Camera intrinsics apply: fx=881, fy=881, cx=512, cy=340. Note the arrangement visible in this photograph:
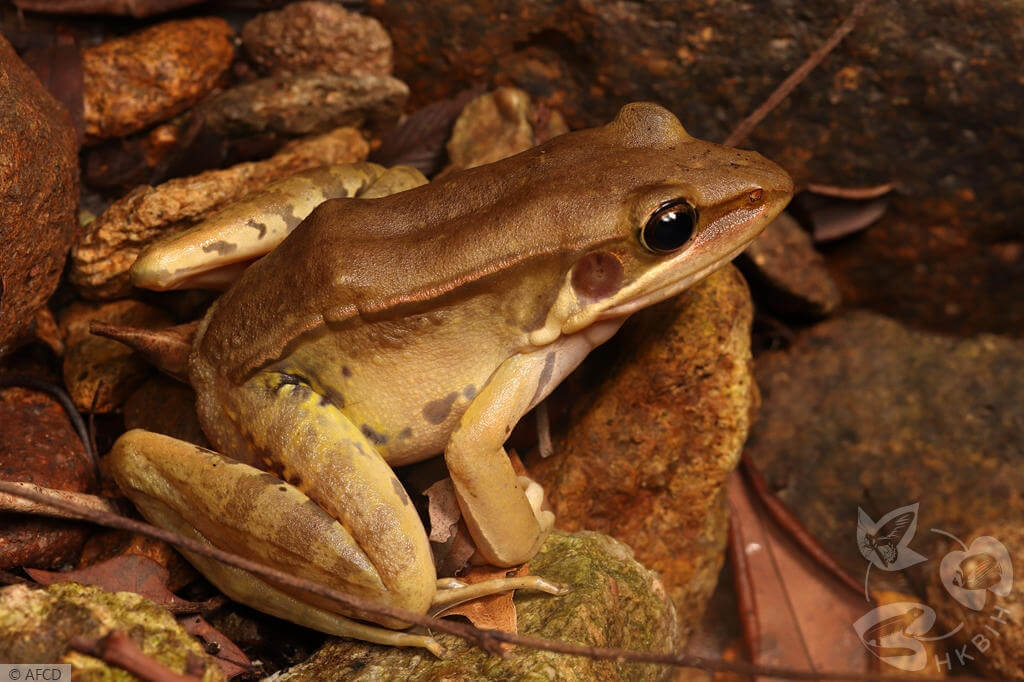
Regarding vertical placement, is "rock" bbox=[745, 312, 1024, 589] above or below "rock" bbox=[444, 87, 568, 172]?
below

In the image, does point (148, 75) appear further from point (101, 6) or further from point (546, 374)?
point (546, 374)

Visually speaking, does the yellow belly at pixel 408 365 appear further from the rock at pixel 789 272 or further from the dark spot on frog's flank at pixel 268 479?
the rock at pixel 789 272

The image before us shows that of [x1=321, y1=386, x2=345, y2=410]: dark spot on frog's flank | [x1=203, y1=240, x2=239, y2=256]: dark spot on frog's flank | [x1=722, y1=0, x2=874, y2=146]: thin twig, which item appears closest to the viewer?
[x1=321, y1=386, x2=345, y2=410]: dark spot on frog's flank

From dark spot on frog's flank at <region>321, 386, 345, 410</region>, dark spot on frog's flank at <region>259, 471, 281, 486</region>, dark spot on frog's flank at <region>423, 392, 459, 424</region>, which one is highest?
dark spot on frog's flank at <region>321, 386, 345, 410</region>

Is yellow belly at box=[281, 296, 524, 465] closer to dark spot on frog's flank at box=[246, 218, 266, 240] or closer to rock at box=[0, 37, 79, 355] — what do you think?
dark spot on frog's flank at box=[246, 218, 266, 240]

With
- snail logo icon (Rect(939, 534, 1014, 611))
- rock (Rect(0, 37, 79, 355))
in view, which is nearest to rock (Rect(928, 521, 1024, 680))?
snail logo icon (Rect(939, 534, 1014, 611))

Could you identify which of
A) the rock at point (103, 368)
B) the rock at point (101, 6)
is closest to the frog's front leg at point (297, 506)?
the rock at point (103, 368)

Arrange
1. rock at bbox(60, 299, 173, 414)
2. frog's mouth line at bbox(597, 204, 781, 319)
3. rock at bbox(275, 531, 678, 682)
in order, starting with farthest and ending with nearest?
1. rock at bbox(60, 299, 173, 414)
2. frog's mouth line at bbox(597, 204, 781, 319)
3. rock at bbox(275, 531, 678, 682)

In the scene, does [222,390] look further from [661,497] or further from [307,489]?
[661,497]

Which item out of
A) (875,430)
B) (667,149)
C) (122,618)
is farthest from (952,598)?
(122,618)
